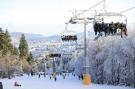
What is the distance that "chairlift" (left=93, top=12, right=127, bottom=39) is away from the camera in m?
31.9

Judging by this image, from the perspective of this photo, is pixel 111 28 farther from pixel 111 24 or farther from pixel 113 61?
pixel 113 61

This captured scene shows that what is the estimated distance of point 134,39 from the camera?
72.9 m

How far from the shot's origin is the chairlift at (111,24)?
31891 millimetres

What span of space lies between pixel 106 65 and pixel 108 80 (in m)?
2.61

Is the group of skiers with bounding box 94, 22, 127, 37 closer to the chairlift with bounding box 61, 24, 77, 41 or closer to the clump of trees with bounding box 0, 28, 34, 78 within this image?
the chairlift with bounding box 61, 24, 77, 41

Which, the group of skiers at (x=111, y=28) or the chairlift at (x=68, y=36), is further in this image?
the chairlift at (x=68, y=36)

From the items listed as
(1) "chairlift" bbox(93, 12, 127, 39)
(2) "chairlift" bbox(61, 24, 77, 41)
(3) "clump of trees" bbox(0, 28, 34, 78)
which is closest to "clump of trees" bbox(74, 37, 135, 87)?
(2) "chairlift" bbox(61, 24, 77, 41)

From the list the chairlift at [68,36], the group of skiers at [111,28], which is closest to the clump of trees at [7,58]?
the chairlift at [68,36]

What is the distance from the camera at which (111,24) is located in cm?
3234

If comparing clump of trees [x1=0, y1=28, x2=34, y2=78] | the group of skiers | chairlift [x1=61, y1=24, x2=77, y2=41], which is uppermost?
the group of skiers

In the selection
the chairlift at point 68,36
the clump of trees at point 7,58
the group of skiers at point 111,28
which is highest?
the group of skiers at point 111,28

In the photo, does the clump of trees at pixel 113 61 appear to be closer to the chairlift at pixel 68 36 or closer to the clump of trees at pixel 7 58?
the chairlift at pixel 68 36

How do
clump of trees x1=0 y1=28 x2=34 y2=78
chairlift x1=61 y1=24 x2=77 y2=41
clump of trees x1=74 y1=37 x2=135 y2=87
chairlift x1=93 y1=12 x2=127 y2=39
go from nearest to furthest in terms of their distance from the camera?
chairlift x1=93 y1=12 x2=127 y2=39 → chairlift x1=61 y1=24 x2=77 y2=41 → clump of trees x1=74 y1=37 x2=135 y2=87 → clump of trees x1=0 y1=28 x2=34 y2=78

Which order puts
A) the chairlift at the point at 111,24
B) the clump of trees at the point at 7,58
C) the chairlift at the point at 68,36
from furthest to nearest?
1. the clump of trees at the point at 7,58
2. the chairlift at the point at 68,36
3. the chairlift at the point at 111,24
